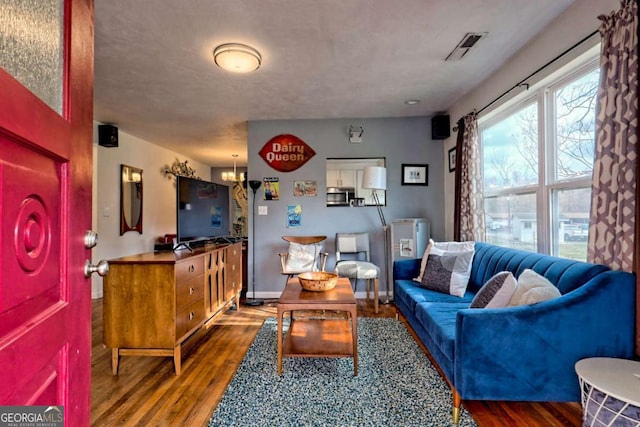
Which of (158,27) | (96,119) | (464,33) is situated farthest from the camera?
(96,119)

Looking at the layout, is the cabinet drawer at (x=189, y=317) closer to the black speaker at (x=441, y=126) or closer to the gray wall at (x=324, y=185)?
the gray wall at (x=324, y=185)

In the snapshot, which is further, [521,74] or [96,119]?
[96,119]

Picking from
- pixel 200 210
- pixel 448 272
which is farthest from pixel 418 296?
pixel 200 210

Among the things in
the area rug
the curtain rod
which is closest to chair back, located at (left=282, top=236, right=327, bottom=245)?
the area rug

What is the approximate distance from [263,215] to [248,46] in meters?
2.31

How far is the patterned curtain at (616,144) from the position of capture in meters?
1.55

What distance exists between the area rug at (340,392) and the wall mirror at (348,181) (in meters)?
2.07

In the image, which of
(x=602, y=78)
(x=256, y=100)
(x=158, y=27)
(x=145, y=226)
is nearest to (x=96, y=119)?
(x=145, y=226)

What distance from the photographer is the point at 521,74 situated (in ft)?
8.38

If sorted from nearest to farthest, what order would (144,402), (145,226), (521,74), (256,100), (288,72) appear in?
(144,402), (521,74), (288,72), (256,100), (145,226)

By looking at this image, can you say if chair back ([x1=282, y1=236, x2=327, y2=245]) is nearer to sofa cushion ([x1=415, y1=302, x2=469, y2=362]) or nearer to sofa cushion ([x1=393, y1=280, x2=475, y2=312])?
sofa cushion ([x1=393, y1=280, x2=475, y2=312])

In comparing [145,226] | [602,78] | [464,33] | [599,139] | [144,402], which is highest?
[464,33]

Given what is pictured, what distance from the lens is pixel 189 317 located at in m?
2.48

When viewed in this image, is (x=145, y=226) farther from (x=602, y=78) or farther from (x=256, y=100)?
(x=602, y=78)
